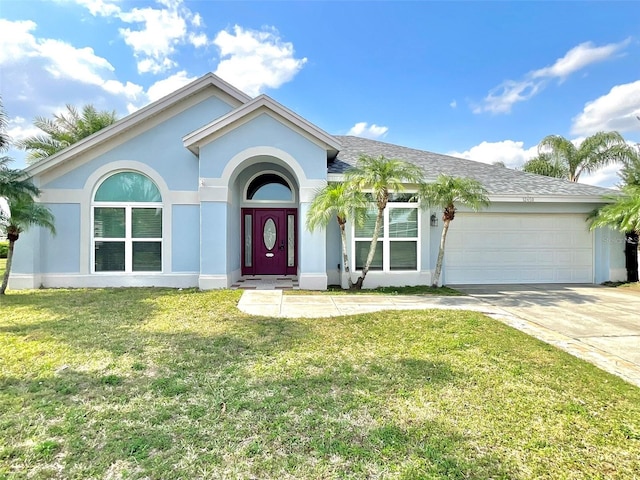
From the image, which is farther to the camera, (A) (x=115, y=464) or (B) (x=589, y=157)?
(B) (x=589, y=157)

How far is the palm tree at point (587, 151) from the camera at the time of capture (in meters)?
19.8

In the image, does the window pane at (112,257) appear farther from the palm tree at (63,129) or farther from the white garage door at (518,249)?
the white garage door at (518,249)

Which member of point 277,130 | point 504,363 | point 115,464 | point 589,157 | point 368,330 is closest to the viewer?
point 115,464

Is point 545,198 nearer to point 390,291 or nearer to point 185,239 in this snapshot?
point 390,291

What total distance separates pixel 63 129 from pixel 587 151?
106 feet

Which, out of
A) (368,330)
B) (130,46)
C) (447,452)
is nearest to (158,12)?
(130,46)

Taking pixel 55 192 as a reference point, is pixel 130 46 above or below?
above

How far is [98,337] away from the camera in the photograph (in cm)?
561

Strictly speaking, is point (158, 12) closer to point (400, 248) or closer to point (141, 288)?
point (141, 288)

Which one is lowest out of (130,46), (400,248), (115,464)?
(115,464)

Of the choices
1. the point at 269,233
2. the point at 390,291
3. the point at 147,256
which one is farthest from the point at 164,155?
the point at 390,291

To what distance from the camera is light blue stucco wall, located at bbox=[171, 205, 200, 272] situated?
10812 millimetres

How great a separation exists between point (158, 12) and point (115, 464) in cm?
1461

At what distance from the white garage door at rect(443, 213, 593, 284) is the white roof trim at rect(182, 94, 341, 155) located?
20.4 feet
